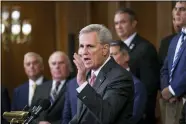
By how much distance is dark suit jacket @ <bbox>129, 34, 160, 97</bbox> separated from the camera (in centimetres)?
462

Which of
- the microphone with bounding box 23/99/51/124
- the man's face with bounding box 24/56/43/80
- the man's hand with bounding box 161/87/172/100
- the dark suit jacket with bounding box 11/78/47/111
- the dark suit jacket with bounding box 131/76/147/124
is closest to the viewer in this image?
the microphone with bounding box 23/99/51/124

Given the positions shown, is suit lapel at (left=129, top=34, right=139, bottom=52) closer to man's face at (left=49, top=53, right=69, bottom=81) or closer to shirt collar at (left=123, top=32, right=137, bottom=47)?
shirt collar at (left=123, top=32, right=137, bottom=47)

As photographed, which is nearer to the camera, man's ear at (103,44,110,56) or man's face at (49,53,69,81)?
man's ear at (103,44,110,56)

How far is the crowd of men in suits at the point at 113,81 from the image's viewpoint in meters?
2.85

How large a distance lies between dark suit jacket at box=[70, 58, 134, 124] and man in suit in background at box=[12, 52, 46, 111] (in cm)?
229

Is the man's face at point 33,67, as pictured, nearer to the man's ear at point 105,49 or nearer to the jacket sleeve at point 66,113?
the jacket sleeve at point 66,113

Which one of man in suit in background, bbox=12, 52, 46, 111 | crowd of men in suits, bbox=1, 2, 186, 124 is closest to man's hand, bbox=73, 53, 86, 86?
crowd of men in suits, bbox=1, 2, 186, 124

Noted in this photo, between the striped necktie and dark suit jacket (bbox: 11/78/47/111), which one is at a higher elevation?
the striped necktie

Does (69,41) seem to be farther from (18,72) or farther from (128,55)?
(128,55)

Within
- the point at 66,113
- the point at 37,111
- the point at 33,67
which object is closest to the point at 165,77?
the point at 66,113

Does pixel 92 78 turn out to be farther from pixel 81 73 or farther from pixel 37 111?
pixel 37 111

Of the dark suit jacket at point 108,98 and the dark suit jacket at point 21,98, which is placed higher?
the dark suit jacket at point 108,98

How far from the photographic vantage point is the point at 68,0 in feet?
22.4

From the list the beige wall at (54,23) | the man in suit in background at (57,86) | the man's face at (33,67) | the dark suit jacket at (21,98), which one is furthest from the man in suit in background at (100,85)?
the beige wall at (54,23)
